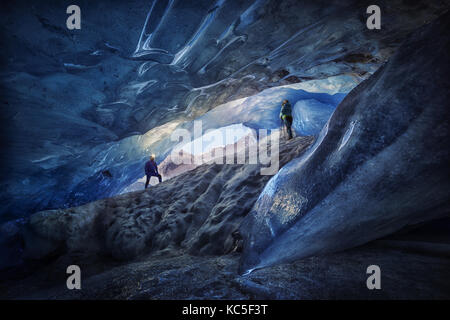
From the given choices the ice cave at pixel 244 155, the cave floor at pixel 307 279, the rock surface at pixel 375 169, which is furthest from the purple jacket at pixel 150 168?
the rock surface at pixel 375 169

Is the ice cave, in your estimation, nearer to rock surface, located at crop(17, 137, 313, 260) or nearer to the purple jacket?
rock surface, located at crop(17, 137, 313, 260)

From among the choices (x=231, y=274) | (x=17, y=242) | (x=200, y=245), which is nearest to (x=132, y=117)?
(x=200, y=245)

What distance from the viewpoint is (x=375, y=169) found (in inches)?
61.2

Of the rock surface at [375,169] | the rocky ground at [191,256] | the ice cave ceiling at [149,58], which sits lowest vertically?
the rocky ground at [191,256]

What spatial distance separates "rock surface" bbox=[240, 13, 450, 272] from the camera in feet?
4.62

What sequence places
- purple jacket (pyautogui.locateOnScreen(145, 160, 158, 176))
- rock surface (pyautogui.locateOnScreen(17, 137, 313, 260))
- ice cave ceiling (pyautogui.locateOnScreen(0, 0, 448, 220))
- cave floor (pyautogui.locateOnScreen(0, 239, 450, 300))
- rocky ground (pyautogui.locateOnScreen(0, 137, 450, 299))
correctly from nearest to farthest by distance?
→ 1. cave floor (pyautogui.locateOnScreen(0, 239, 450, 300))
2. rocky ground (pyautogui.locateOnScreen(0, 137, 450, 299))
3. ice cave ceiling (pyautogui.locateOnScreen(0, 0, 448, 220))
4. rock surface (pyautogui.locateOnScreen(17, 137, 313, 260))
5. purple jacket (pyautogui.locateOnScreen(145, 160, 158, 176))

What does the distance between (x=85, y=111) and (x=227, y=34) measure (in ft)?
11.8

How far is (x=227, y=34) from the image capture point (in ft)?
10.2

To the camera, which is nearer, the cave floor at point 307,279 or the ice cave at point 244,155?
the cave floor at point 307,279

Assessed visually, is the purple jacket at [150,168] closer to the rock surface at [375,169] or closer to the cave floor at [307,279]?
the cave floor at [307,279]

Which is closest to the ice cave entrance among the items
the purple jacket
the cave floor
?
the purple jacket

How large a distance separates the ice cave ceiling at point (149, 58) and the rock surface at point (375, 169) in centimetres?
211

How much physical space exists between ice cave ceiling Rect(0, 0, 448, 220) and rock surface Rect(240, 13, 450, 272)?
211 centimetres

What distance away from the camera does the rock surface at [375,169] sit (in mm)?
1408
